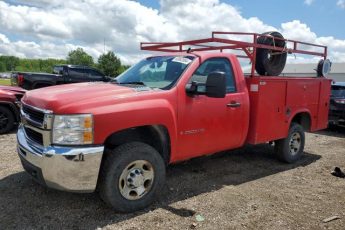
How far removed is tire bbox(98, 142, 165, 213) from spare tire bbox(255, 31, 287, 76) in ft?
9.70

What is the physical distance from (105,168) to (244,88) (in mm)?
2657

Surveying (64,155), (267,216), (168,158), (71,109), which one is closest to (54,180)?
(64,155)

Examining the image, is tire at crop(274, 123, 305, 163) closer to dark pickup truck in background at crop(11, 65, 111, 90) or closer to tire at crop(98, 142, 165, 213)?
tire at crop(98, 142, 165, 213)

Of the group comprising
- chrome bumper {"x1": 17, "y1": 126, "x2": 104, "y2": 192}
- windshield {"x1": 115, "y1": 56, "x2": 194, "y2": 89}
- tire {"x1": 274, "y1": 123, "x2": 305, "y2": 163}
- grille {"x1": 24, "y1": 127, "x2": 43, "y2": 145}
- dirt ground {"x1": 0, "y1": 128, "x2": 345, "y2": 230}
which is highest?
windshield {"x1": 115, "y1": 56, "x2": 194, "y2": 89}

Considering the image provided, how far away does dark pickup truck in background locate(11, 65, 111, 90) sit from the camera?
44.4ft

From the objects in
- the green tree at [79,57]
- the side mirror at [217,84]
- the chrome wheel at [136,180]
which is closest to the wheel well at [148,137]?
the chrome wheel at [136,180]

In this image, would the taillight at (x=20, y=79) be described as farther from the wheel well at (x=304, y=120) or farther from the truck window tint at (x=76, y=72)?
the wheel well at (x=304, y=120)

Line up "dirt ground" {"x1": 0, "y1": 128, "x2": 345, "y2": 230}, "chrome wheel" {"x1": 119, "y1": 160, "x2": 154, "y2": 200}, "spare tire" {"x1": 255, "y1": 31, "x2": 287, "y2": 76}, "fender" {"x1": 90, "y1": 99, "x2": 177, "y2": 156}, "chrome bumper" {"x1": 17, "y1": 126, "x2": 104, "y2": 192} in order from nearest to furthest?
"chrome bumper" {"x1": 17, "y1": 126, "x2": 104, "y2": 192}, "fender" {"x1": 90, "y1": 99, "x2": 177, "y2": 156}, "dirt ground" {"x1": 0, "y1": 128, "x2": 345, "y2": 230}, "chrome wheel" {"x1": 119, "y1": 160, "x2": 154, "y2": 200}, "spare tire" {"x1": 255, "y1": 31, "x2": 287, "y2": 76}

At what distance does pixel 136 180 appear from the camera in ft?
13.9

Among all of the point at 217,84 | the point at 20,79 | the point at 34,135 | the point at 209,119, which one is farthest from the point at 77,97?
the point at 20,79

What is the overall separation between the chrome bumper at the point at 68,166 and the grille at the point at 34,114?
0.31 metres

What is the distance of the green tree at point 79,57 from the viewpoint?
9589 centimetres

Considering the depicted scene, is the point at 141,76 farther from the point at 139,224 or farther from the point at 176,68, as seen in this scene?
the point at 139,224

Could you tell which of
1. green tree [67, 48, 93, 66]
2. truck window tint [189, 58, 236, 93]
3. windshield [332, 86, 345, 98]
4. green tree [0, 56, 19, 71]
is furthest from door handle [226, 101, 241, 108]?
green tree [0, 56, 19, 71]
